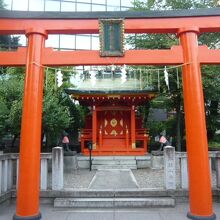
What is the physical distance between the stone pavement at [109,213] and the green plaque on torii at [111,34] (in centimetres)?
423

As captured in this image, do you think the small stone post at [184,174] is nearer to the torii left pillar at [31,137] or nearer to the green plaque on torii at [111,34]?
the green plaque on torii at [111,34]

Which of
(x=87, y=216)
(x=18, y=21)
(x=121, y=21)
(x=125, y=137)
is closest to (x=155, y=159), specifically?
(x=125, y=137)

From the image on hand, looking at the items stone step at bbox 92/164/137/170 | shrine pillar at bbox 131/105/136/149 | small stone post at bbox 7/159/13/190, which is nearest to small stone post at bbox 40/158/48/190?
small stone post at bbox 7/159/13/190

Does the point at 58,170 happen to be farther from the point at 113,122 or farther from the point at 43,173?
the point at 113,122

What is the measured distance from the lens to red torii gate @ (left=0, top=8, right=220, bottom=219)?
21.5 ft

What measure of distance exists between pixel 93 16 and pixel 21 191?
4803mm

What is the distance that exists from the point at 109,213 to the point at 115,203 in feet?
2.05

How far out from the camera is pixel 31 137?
6.70 m

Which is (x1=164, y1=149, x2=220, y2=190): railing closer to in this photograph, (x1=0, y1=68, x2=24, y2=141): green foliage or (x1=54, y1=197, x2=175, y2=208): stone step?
(x1=54, y1=197, x2=175, y2=208): stone step

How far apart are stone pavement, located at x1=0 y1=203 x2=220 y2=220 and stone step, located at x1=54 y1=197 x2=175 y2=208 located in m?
0.21

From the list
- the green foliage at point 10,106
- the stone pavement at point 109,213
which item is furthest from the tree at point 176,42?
the stone pavement at point 109,213

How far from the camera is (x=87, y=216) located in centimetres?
692

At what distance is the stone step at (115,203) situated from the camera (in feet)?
25.3

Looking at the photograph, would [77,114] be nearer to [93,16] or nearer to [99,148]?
[99,148]
